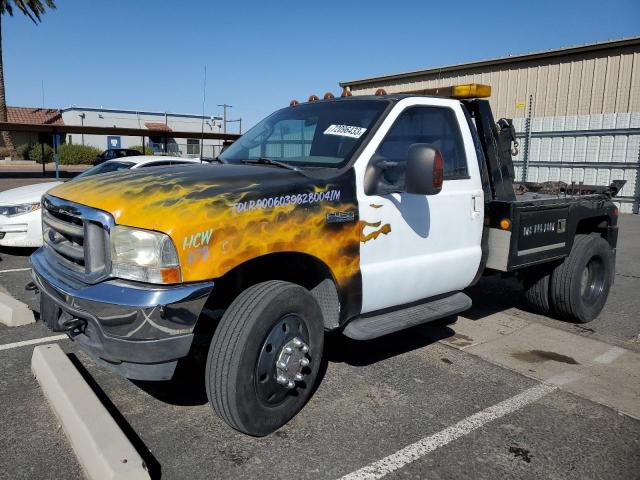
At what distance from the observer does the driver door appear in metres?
3.58

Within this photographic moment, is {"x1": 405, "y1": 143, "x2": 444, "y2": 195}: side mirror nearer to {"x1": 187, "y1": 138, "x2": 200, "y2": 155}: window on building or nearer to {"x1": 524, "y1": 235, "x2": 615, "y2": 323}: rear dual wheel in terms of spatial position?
{"x1": 524, "y1": 235, "x2": 615, "y2": 323}: rear dual wheel

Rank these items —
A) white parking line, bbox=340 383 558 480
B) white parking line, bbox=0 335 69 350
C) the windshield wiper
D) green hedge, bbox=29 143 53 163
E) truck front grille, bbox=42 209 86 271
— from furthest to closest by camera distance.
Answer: green hedge, bbox=29 143 53 163 < white parking line, bbox=0 335 69 350 < the windshield wiper < truck front grille, bbox=42 209 86 271 < white parking line, bbox=340 383 558 480

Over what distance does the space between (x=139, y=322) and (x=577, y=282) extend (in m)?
4.28

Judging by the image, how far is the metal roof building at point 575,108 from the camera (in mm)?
15156

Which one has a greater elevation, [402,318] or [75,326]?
[75,326]

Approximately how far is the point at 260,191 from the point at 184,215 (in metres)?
0.46

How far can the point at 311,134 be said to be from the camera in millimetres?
4176

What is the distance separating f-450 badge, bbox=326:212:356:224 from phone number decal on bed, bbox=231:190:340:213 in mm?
87

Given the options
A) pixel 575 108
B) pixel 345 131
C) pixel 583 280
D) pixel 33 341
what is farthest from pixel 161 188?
pixel 575 108

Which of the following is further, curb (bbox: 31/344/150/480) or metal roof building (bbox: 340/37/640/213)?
metal roof building (bbox: 340/37/640/213)

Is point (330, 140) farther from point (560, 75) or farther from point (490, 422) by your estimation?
point (560, 75)

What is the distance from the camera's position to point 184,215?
2.71 meters

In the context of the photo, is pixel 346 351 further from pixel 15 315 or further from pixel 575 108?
pixel 575 108

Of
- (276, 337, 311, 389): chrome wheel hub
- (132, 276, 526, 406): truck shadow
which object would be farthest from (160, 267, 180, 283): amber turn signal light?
(132, 276, 526, 406): truck shadow
